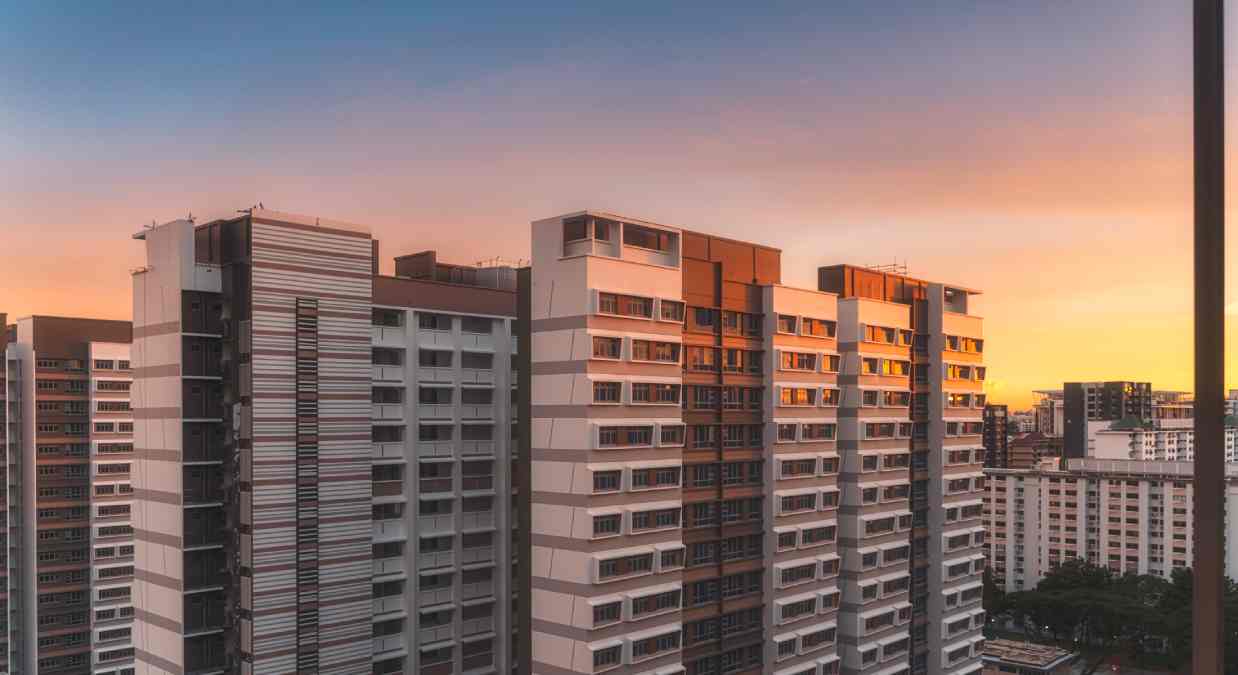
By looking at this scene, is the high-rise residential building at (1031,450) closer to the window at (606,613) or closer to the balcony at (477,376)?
the balcony at (477,376)

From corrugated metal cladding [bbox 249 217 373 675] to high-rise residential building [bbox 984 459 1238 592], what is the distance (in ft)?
243

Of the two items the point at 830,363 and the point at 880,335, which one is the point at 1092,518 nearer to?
→ the point at 880,335

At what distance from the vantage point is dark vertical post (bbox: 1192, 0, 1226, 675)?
413cm

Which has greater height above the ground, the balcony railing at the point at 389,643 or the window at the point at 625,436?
the window at the point at 625,436

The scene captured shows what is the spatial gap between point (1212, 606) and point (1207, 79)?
2573mm

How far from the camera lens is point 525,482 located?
2628 cm

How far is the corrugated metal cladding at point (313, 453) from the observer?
93.6 ft

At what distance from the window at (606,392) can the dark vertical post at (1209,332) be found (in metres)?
21.1

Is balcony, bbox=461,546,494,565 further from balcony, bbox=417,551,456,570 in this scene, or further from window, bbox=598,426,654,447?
window, bbox=598,426,654,447

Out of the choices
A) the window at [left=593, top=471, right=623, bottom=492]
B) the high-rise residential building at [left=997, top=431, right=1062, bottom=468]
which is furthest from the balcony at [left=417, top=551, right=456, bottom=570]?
the high-rise residential building at [left=997, top=431, right=1062, bottom=468]

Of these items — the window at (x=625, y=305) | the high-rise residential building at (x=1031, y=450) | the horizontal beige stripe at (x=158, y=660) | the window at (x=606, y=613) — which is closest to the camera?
the window at (x=606, y=613)

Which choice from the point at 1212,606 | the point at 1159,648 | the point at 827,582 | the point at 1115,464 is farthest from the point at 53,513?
the point at 1115,464

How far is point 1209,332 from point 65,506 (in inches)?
2209

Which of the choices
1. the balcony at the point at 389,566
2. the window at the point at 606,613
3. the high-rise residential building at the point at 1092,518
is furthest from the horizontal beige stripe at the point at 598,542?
the high-rise residential building at the point at 1092,518
